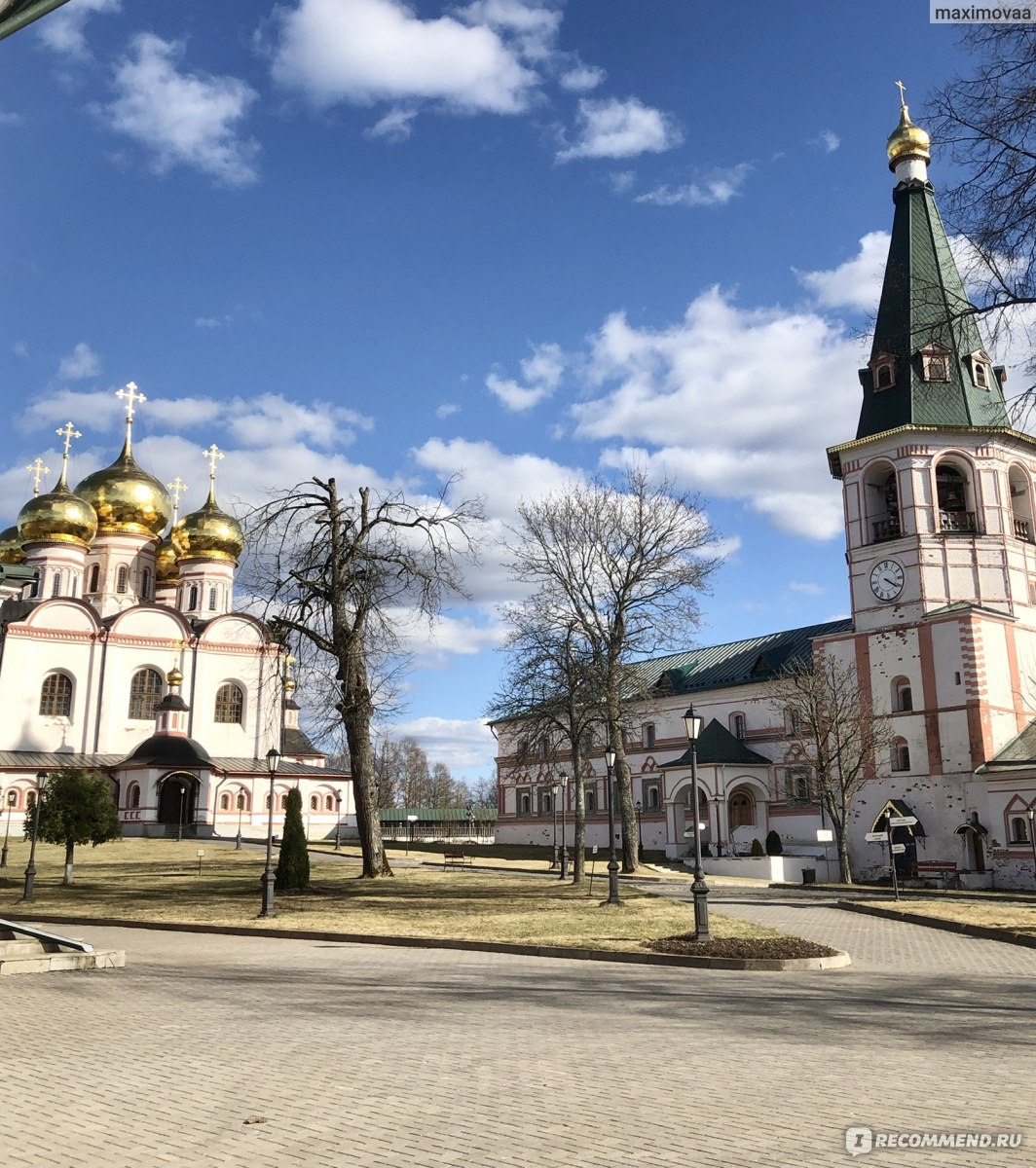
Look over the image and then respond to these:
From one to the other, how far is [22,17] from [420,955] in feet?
46.8

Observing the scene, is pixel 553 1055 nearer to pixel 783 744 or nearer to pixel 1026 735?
pixel 1026 735

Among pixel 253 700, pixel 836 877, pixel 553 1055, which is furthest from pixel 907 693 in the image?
pixel 553 1055

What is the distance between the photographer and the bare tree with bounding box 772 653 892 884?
1564 inches

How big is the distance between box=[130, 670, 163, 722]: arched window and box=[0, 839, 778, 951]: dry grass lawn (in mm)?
20348

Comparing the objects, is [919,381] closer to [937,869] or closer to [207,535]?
[937,869]

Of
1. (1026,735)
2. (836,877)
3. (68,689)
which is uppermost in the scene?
(68,689)

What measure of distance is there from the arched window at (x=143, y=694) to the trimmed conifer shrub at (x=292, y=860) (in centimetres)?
3204

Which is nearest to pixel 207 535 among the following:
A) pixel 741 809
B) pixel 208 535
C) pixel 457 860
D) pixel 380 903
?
pixel 208 535

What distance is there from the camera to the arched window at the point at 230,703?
58.2 meters

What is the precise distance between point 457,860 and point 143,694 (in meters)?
22.2

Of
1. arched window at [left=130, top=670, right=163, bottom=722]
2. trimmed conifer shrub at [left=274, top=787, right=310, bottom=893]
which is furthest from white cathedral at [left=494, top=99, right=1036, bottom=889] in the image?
arched window at [left=130, top=670, right=163, bottom=722]

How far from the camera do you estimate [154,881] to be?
3009cm

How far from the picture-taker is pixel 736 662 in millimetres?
60562

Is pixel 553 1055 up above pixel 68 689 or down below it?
below
